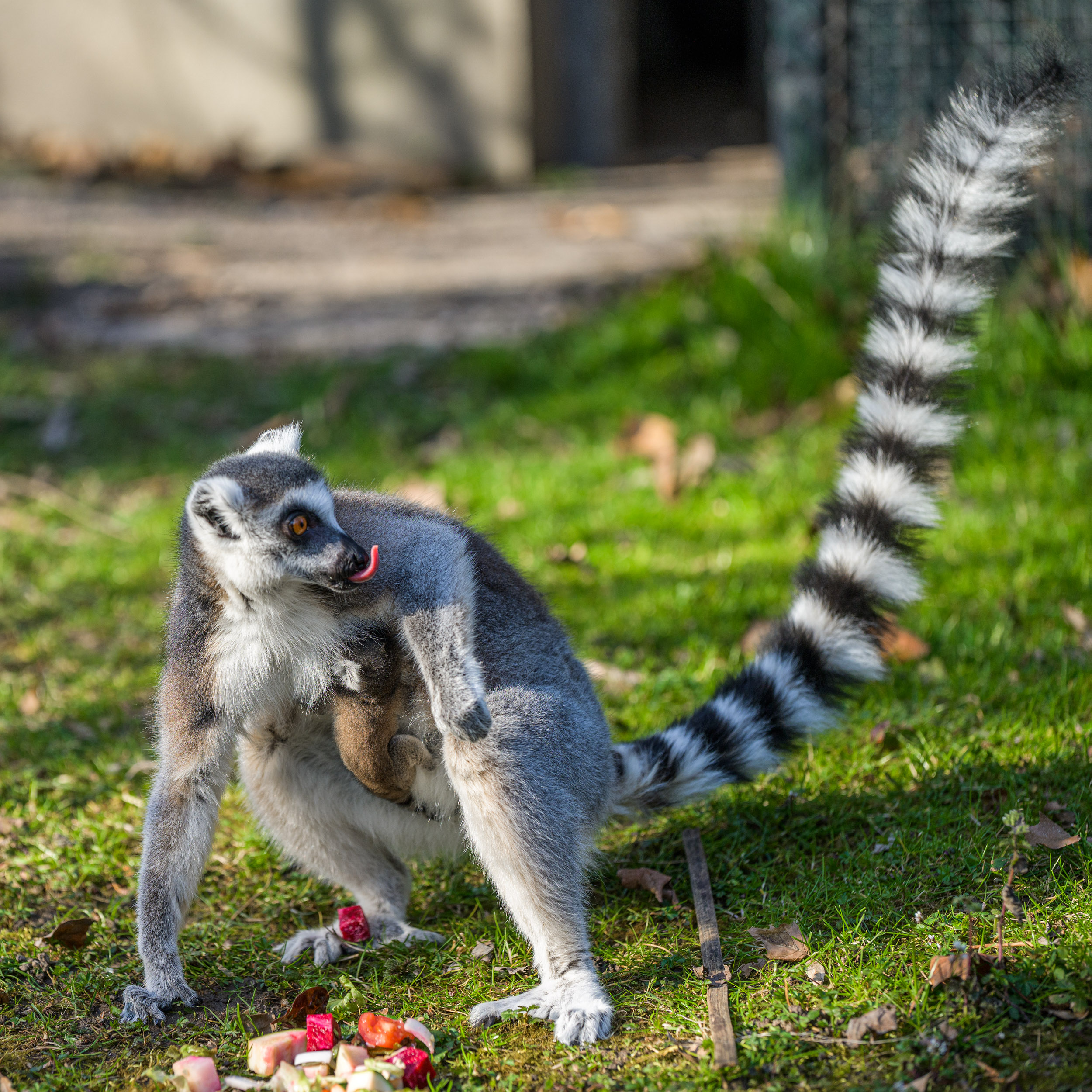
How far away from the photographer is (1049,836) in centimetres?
296

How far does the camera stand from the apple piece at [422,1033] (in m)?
2.58

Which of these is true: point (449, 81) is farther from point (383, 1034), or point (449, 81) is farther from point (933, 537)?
point (383, 1034)

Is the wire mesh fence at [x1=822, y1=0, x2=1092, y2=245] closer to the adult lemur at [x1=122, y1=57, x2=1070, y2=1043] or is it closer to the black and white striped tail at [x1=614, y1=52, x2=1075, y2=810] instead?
the black and white striped tail at [x1=614, y1=52, x2=1075, y2=810]

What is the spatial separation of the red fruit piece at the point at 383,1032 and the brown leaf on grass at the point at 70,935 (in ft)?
2.91

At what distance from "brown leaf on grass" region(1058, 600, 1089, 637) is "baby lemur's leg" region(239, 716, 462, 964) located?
232 cm

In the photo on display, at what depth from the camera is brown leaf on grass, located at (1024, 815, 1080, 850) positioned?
9.62 ft

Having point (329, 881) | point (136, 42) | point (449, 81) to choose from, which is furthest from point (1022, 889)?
point (136, 42)

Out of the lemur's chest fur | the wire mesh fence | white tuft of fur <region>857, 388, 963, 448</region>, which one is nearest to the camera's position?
the lemur's chest fur

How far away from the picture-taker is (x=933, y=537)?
4879 millimetres

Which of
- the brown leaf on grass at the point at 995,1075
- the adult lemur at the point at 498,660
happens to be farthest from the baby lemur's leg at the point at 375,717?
the brown leaf on grass at the point at 995,1075

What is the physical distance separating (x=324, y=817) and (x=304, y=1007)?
0.48 m

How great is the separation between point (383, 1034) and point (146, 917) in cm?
68

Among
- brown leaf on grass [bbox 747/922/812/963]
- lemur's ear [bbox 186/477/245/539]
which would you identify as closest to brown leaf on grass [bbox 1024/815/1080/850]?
brown leaf on grass [bbox 747/922/812/963]

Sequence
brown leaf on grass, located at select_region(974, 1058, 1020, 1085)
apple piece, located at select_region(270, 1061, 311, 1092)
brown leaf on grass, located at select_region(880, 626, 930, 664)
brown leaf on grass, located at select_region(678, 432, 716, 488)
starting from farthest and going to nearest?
brown leaf on grass, located at select_region(678, 432, 716, 488) → brown leaf on grass, located at select_region(880, 626, 930, 664) → apple piece, located at select_region(270, 1061, 311, 1092) → brown leaf on grass, located at select_region(974, 1058, 1020, 1085)
